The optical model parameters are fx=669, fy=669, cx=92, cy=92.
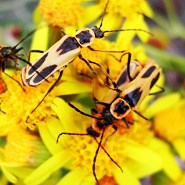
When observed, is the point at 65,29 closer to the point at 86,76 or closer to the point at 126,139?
the point at 86,76

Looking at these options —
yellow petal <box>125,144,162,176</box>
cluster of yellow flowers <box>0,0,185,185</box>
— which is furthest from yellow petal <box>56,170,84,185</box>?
yellow petal <box>125,144,162,176</box>

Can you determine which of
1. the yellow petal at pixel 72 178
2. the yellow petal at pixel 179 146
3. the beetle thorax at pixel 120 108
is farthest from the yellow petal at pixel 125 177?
the yellow petal at pixel 179 146

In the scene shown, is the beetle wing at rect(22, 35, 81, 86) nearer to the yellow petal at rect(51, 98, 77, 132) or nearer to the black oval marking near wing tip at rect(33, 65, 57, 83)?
the black oval marking near wing tip at rect(33, 65, 57, 83)

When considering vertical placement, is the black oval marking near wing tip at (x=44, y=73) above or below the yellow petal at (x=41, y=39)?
below

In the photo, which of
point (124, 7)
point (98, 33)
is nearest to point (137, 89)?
point (98, 33)

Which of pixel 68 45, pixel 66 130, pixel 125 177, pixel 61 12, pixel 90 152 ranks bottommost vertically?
pixel 125 177

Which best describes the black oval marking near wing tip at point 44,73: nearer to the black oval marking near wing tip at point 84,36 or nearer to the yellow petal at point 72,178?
the black oval marking near wing tip at point 84,36

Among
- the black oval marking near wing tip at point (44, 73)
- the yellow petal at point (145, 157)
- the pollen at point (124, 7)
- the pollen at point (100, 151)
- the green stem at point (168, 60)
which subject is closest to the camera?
the black oval marking near wing tip at point (44, 73)

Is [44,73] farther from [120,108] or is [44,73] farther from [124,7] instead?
[124,7]
